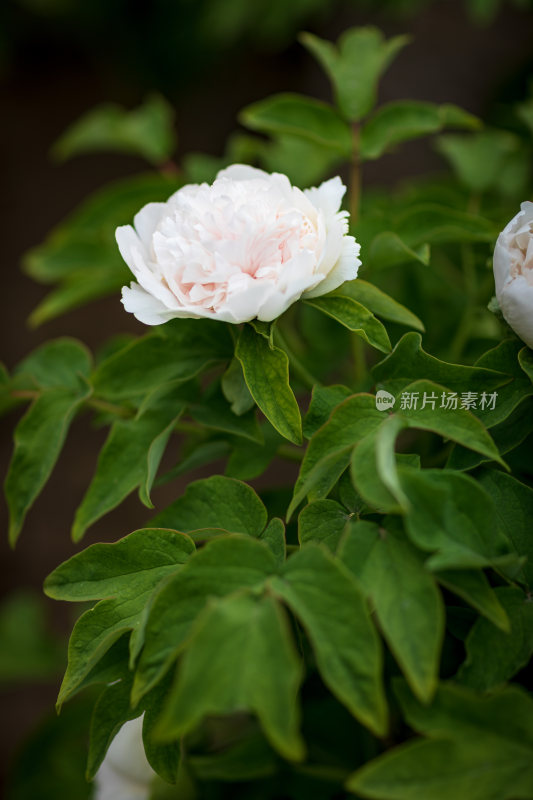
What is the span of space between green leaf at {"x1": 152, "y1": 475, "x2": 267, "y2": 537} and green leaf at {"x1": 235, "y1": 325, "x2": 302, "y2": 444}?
44 millimetres

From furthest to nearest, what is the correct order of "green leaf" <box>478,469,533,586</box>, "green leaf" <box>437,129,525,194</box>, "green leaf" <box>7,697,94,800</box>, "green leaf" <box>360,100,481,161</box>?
1. "green leaf" <box>7,697,94,800</box>
2. "green leaf" <box>437,129,525,194</box>
3. "green leaf" <box>360,100,481,161</box>
4. "green leaf" <box>478,469,533,586</box>

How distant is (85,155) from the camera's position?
6.43ft

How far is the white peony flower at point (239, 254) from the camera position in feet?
1.30

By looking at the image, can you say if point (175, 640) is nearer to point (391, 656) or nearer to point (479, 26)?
point (391, 656)

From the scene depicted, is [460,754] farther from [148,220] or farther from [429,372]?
[148,220]

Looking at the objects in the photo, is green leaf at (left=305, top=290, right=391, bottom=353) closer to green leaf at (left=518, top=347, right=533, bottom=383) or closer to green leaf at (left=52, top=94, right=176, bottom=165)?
green leaf at (left=518, top=347, right=533, bottom=383)

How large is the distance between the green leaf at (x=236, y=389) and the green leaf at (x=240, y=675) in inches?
6.7

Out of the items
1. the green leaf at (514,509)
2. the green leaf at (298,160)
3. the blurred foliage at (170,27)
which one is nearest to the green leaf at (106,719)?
the green leaf at (514,509)

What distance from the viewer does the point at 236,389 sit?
0.46 metres

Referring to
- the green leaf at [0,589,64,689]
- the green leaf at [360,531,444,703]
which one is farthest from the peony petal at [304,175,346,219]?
the green leaf at [0,589,64,689]

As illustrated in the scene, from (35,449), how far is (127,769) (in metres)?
0.24

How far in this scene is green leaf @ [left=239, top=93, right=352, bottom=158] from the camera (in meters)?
0.60

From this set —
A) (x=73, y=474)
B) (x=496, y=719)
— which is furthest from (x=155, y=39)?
(x=496, y=719)

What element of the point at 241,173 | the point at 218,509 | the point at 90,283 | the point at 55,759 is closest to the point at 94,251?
the point at 90,283
